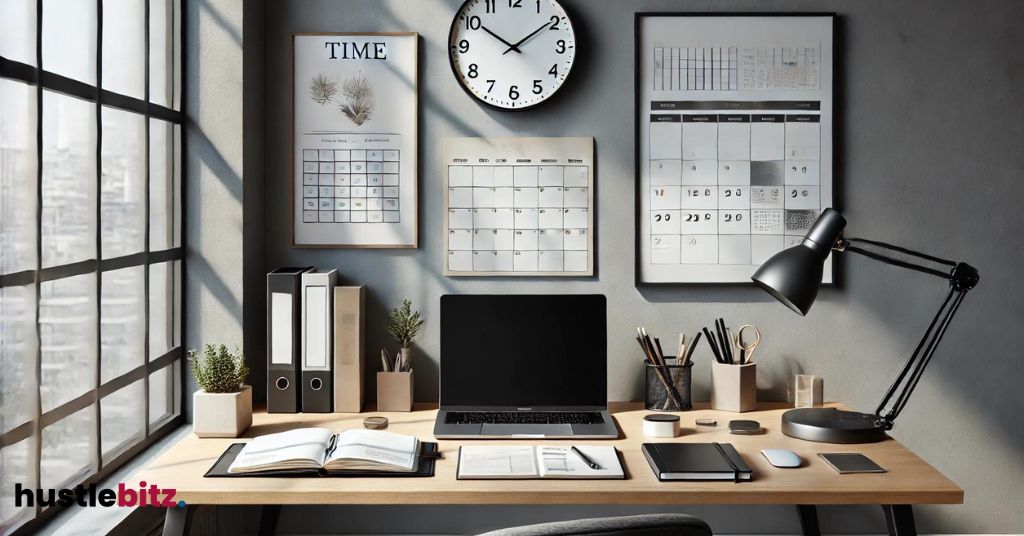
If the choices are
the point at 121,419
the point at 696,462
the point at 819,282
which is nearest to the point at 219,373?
the point at 121,419

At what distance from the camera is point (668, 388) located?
2.19 metres

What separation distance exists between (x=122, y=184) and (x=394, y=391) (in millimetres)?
839

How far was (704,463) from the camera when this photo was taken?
169 centimetres

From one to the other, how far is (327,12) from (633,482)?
1.54m

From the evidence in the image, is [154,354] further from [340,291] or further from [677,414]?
[677,414]

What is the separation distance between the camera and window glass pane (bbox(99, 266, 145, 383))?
1753 mm

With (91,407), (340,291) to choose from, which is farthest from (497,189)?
(91,407)

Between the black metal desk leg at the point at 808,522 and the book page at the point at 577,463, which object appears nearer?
the book page at the point at 577,463

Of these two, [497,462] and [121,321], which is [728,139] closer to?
[497,462]

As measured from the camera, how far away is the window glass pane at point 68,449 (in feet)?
5.00

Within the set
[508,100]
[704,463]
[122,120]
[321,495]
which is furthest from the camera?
[508,100]

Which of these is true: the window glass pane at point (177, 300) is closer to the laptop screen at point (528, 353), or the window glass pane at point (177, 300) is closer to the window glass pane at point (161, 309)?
the window glass pane at point (161, 309)

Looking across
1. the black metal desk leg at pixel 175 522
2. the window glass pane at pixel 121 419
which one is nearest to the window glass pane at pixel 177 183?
the window glass pane at pixel 121 419

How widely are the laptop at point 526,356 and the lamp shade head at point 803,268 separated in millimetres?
458
